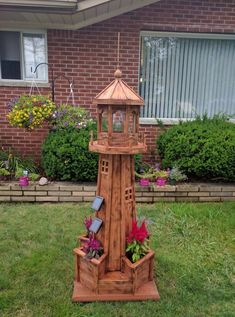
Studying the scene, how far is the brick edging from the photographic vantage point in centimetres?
459

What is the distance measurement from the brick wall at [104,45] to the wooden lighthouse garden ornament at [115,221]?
339 cm

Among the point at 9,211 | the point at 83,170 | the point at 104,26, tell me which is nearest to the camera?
the point at 9,211

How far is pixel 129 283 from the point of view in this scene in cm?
251

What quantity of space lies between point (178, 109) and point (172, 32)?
149 centimetres

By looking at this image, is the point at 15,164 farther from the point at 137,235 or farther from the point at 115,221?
the point at 137,235

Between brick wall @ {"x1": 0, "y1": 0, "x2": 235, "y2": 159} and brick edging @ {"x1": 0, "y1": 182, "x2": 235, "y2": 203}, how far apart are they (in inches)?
54.0

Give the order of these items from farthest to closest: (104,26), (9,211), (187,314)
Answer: (104,26) → (9,211) → (187,314)

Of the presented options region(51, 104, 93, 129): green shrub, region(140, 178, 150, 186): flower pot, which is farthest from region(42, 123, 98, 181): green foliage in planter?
region(140, 178, 150, 186): flower pot

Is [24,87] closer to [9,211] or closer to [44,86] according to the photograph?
[44,86]

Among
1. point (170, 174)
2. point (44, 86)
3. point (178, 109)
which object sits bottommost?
point (170, 174)

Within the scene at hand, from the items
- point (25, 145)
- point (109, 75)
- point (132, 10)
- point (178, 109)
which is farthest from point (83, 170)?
point (132, 10)

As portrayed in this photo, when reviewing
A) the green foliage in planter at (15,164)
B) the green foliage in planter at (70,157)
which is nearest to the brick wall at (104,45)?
the green foliage in planter at (15,164)

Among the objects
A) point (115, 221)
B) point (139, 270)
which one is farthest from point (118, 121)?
point (139, 270)

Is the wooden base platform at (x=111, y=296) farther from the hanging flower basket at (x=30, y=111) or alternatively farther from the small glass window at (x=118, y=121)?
the hanging flower basket at (x=30, y=111)
